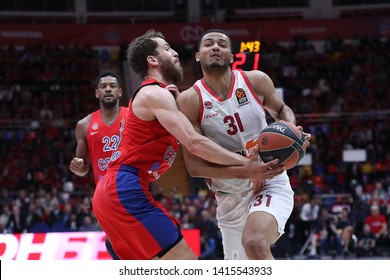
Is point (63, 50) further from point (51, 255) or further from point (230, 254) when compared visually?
point (230, 254)

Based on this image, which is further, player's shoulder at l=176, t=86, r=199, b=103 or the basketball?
player's shoulder at l=176, t=86, r=199, b=103

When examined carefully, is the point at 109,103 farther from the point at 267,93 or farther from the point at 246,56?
the point at 246,56

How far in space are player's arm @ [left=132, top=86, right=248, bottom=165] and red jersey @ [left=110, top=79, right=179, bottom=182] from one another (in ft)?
0.43

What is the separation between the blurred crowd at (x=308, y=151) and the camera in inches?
534

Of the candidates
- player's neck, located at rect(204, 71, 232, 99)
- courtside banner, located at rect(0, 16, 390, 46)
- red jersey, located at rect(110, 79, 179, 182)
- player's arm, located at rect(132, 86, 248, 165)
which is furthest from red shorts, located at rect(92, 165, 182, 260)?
courtside banner, located at rect(0, 16, 390, 46)

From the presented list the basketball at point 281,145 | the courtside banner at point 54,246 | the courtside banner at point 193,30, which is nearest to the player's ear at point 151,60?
the basketball at point 281,145

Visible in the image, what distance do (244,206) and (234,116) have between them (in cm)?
72

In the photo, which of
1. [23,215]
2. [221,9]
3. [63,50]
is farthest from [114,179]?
[221,9]

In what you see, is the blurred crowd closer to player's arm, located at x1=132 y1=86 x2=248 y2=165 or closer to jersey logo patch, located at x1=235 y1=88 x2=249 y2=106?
jersey logo patch, located at x1=235 y1=88 x2=249 y2=106

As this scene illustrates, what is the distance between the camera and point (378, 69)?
2294cm

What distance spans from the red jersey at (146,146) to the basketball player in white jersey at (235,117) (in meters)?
0.30
